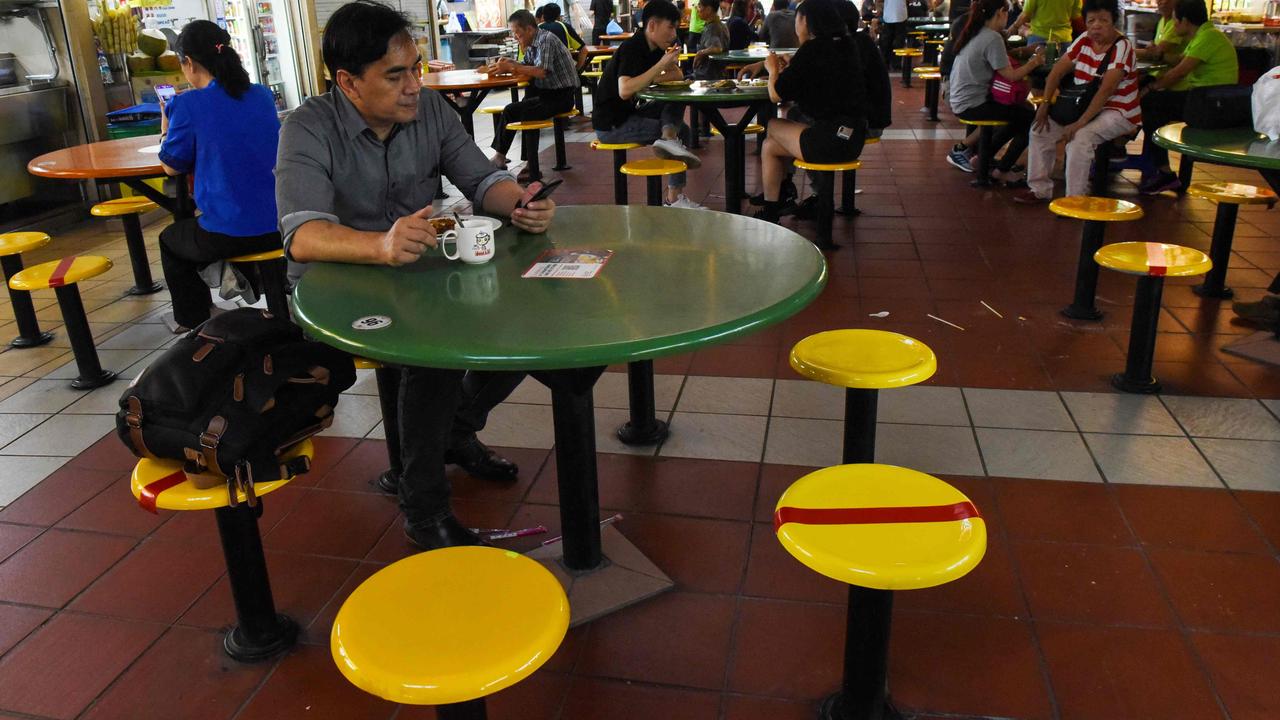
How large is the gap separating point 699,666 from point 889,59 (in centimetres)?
1392

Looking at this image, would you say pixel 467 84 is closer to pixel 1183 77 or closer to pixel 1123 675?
pixel 1183 77

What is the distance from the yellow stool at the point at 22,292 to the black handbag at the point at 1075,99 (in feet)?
18.5

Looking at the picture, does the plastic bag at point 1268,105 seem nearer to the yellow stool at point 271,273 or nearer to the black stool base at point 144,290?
the yellow stool at point 271,273

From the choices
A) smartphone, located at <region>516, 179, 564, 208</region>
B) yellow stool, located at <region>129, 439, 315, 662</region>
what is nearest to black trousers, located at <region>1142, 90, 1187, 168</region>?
smartphone, located at <region>516, 179, 564, 208</region>

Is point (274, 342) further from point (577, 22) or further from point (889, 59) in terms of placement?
point (577, 22)

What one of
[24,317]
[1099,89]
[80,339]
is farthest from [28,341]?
[1099,89]

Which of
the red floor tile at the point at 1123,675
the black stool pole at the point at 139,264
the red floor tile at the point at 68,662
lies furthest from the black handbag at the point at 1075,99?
the red floor tile at the point at 68,662

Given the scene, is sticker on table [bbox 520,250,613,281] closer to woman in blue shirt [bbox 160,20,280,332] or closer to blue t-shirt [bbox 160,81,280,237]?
blue t-shirt [bbox 160,81,280,237]

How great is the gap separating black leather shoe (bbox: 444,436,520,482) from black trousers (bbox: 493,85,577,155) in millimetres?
4777

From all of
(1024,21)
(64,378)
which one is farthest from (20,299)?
(1024,21)

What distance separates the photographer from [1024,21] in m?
8.63

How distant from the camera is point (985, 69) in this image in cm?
632

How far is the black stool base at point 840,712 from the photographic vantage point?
1.80m

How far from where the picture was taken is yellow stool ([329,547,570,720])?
117cm
